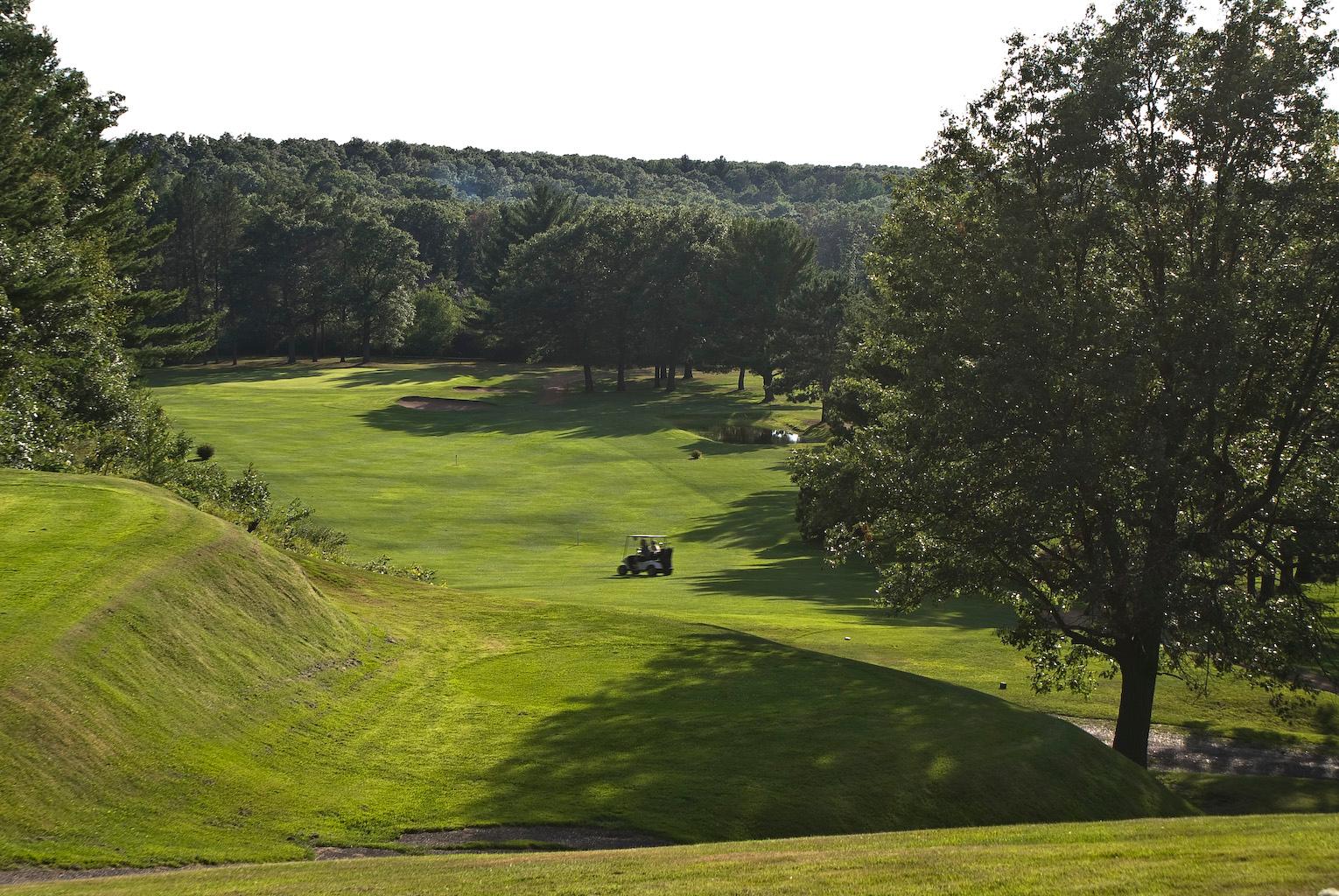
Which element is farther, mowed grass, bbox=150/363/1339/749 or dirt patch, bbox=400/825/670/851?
mowed grass, bbox=150/363/1339/749

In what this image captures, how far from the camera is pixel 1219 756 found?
28312mm

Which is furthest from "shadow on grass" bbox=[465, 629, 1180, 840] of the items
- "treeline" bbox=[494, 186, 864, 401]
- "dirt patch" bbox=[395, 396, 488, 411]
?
"treeline" bbox=[494, 186, 864, 401]

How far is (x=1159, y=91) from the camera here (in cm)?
2542

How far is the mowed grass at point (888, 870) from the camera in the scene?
1140cm

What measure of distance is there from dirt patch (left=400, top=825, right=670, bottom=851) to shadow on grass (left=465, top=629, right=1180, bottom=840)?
0.92 ft

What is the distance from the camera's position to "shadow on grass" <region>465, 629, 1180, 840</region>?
18.8 meters

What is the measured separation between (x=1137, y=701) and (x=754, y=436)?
7753cm

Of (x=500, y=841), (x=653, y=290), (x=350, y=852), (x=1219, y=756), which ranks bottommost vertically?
(x=1219, y=756)

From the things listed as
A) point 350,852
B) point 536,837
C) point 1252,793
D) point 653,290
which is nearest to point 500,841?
point 536,837

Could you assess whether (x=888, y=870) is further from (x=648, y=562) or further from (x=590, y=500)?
(x=590, y=500)

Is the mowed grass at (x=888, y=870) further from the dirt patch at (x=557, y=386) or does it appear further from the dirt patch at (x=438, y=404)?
the dirt patch at (x=557, y=386)

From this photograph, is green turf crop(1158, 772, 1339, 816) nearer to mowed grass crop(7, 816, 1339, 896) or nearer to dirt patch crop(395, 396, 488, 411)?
mowed grass crop(7, 816, 1339, 896)

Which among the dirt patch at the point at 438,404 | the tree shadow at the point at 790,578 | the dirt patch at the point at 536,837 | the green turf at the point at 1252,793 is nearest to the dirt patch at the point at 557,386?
the dirt patch at the point at 438,404

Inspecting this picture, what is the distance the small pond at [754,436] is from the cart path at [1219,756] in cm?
7185
